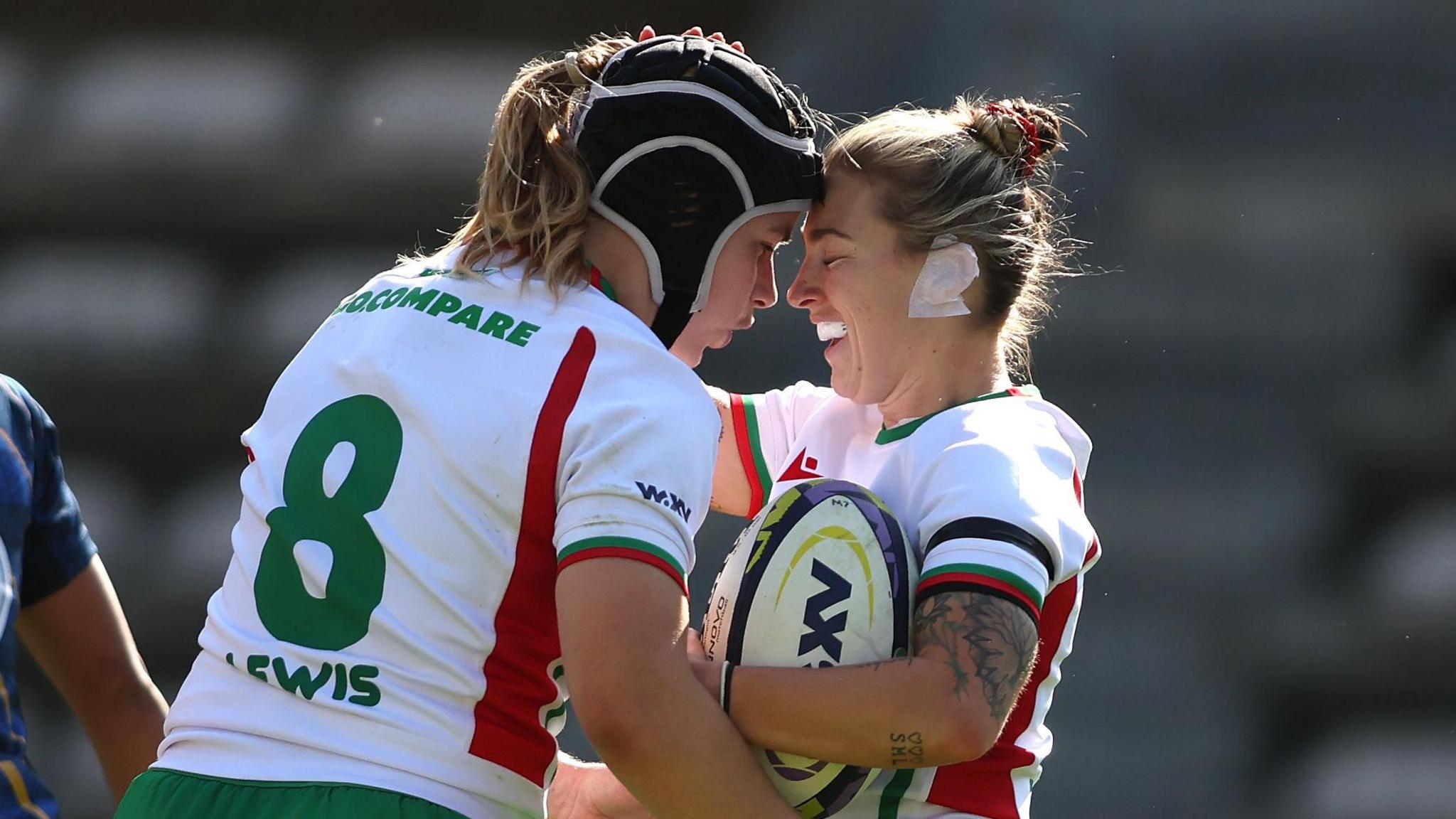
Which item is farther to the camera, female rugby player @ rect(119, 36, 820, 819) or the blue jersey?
the blue jersey

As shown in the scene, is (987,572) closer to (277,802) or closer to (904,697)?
(904,697)

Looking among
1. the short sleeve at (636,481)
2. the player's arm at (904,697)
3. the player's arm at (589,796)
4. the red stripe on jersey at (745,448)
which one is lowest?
the player's arm at (589,796)

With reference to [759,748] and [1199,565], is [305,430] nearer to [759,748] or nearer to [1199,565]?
[759,748]

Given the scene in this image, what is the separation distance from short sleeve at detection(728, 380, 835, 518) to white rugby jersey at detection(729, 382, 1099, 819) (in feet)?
0.95

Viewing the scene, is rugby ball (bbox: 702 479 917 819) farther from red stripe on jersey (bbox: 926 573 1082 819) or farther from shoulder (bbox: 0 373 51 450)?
shoulder (bbox: 0 373 51 450)

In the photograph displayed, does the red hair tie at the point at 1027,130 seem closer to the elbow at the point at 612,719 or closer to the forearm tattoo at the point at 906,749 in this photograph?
the forearm tattoo at the point at 906,749

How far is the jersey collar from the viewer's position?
80.2 inches

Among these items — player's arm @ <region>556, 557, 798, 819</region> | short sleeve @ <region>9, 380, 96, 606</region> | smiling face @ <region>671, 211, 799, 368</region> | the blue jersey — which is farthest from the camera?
short sleeve @ <region>9, 380, 96, 606</region>

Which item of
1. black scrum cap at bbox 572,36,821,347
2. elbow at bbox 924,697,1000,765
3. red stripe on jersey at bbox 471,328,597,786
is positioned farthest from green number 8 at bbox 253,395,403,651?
elbow at bbox 924,697,1000,765

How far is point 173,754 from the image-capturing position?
1.63 metres

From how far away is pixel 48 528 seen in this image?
2066 millimetres

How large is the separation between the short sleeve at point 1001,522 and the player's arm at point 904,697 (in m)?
0.03

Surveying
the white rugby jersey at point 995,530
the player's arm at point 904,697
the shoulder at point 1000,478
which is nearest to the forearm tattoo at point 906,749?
the player's arm at point 904,697

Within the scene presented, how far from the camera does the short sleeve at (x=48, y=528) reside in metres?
2.04
